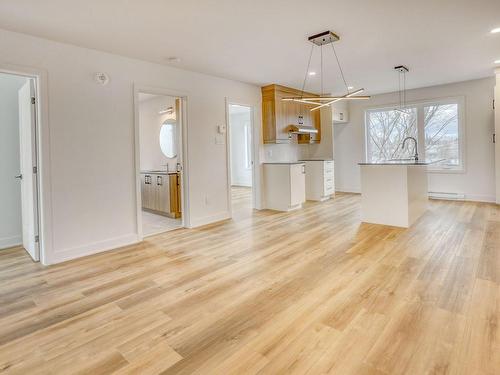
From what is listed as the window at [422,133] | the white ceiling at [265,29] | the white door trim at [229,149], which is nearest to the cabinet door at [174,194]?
the white door trim at [229,149]

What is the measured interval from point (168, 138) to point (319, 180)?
342 cm

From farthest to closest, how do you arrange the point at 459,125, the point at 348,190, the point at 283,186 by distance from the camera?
the point at 348,190, the point at 459,125, the point at 283,186

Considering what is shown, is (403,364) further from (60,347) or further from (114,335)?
(60,347)

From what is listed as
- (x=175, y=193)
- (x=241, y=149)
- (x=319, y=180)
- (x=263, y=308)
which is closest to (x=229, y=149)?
(x=175, y=193)

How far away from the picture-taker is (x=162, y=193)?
5.66 metres

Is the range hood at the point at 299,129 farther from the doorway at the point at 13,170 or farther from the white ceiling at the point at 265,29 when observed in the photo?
the doorway at the point at 13,170

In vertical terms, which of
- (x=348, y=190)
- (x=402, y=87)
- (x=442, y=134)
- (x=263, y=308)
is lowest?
(x=263, y=308)

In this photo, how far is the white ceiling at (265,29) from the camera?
9.02 feet

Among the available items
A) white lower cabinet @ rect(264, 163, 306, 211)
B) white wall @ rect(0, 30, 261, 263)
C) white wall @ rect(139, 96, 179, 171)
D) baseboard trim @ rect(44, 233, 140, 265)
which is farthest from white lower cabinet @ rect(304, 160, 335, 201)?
baseboard trim @ rect(44, 233, 140, 265)

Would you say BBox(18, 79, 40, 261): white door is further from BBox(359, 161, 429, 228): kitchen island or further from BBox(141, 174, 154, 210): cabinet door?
BBox(359, 161, 429, 228): kitchen island

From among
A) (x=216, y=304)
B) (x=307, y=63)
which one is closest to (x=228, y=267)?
(x=216, y=304)

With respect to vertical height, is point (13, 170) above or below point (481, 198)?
above

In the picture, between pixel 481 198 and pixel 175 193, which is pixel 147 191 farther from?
pixel 481 198

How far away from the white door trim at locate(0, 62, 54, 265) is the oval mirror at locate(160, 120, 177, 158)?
2.90 m
